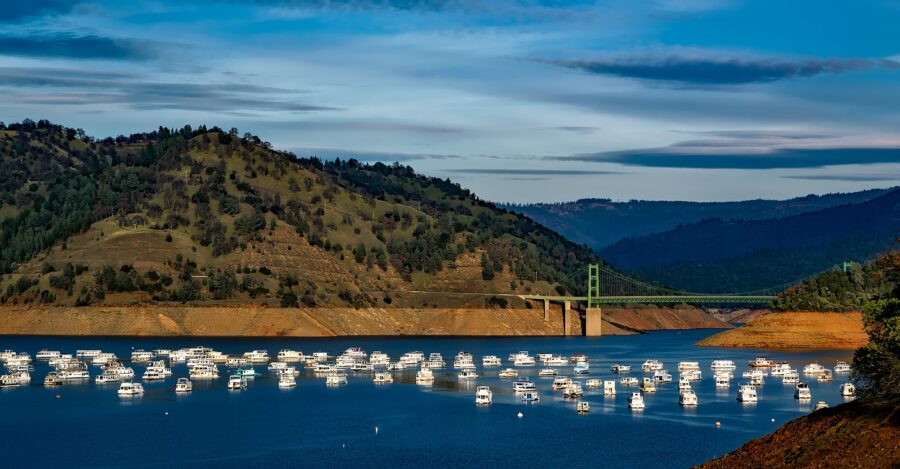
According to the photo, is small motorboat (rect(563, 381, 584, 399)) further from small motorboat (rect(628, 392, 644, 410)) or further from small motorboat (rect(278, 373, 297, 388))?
small motorboat (rect(278, 373, 297, 388))

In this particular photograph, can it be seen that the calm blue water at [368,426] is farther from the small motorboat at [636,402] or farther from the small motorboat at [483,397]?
the small motorboat at [636,402]

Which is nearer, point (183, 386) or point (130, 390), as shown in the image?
point (130, 390)

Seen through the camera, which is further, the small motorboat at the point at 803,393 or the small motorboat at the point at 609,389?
the small motorboat at the point at 609,389

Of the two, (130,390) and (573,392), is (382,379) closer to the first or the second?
(573,392)

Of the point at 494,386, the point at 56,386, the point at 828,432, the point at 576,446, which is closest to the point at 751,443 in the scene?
the point at 828,432

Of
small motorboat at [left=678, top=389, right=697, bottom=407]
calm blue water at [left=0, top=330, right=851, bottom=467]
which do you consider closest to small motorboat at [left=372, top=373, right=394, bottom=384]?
calm blue water at [left=0, top=330, right=851, bottom=467]

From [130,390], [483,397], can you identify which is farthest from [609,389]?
[130,390]

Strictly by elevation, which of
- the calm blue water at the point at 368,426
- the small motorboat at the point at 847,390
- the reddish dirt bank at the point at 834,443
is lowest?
the calm blue water at the point at 368,426

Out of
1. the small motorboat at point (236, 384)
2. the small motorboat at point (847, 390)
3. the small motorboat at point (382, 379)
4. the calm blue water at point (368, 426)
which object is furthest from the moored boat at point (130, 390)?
the small motorboat at point (847, 390)
